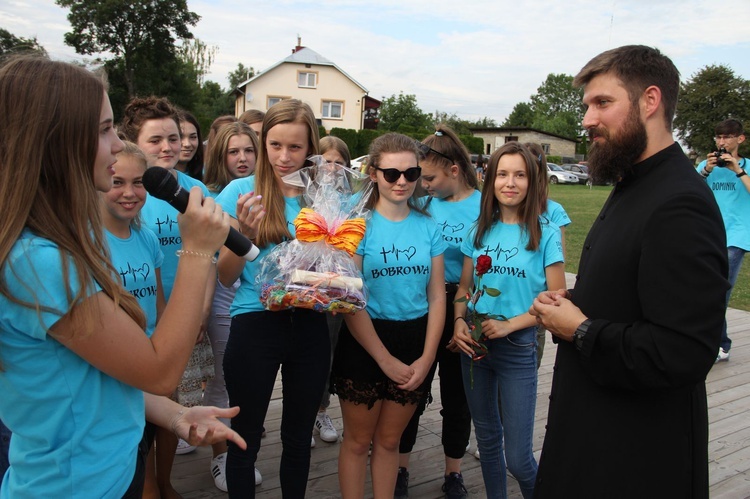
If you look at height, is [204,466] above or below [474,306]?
below

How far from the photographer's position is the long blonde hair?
1.25 meters

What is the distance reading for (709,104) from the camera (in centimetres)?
4862

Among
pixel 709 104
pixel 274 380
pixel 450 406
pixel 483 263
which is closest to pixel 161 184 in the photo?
pixel 274 380

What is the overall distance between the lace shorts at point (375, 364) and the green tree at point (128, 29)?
44.7m

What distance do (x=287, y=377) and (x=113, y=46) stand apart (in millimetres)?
47966

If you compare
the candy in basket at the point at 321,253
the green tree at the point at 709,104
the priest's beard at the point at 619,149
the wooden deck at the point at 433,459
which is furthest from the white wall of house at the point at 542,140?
the priest's beard at the point at 619,149

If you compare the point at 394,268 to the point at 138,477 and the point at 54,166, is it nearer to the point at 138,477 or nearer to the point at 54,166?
the point at 138,477

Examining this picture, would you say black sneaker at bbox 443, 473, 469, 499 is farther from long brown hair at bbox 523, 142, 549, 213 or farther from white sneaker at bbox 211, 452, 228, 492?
long brown hair at bbox 523, 142, 549, 213

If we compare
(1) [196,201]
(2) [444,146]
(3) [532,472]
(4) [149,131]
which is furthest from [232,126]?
(3) [532,472]

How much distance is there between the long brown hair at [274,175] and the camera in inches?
105

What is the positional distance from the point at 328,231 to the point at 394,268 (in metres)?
0.49

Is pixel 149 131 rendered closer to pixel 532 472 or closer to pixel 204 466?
pixel 204 466

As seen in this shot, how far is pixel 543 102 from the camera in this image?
10212 cm

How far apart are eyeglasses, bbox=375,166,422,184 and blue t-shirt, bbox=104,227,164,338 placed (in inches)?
49.8
